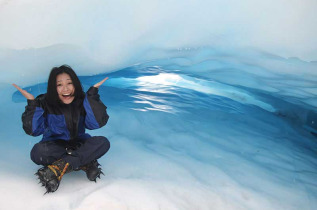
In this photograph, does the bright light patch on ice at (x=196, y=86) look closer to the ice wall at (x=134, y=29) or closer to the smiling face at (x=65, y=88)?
the ice wall at (x=134, y=29)

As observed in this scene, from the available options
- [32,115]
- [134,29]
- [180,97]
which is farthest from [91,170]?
[180,97]

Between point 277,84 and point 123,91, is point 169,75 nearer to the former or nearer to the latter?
point 123,91

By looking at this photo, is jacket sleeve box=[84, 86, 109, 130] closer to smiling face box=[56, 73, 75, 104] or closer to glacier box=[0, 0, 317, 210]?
smiling face box=[56, 73, 75, 104]

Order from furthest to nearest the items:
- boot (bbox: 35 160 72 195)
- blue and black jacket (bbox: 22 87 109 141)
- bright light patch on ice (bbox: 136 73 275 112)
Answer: bright light patch on ice (bbox: 136 73 275 112), blue and black jacket (bbox: 22 87 109 141), boot (bbox: 35 160 72 195)

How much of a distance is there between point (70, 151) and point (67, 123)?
0.14 meters

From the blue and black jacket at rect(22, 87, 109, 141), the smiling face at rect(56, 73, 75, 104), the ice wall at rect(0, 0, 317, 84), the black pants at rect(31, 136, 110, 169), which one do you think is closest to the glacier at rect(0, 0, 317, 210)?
the ice wall at rect(0, 0, 317, 84)

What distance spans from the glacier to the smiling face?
0.41 metres

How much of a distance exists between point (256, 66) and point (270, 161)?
842 mm

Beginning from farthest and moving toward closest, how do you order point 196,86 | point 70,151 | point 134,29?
point 196,86 < point 134,29 < point 70,151

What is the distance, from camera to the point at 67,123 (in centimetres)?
151

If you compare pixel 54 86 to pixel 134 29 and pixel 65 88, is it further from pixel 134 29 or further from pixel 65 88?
pixel 134 29

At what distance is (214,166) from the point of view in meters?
2.00

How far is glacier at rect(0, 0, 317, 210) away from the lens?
1.61 metres

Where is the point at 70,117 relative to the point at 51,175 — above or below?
above
